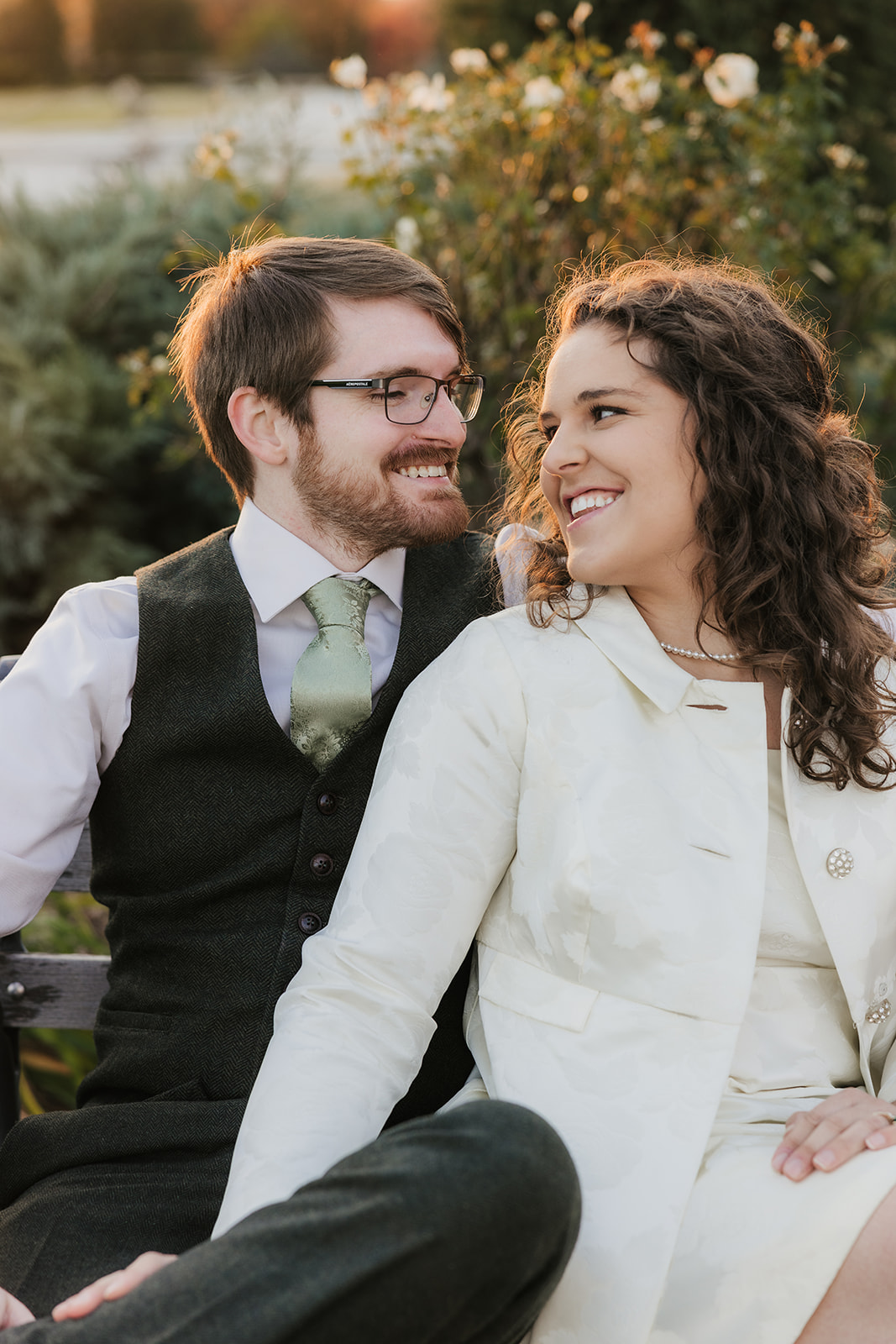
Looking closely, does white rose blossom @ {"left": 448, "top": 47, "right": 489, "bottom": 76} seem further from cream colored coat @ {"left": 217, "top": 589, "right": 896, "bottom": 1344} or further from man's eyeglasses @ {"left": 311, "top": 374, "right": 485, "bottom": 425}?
cream colored coat @ {"left": 217, "top": 589, "right": 896, "bottom": 1344}

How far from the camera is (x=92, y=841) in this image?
2176mm

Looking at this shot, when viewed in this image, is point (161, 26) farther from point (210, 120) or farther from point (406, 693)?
point (406, 693)

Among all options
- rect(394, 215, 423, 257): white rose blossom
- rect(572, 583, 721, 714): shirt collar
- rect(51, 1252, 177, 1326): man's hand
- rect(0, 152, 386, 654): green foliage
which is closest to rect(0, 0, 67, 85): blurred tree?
rect(0, 152, 386, 654): green foliage

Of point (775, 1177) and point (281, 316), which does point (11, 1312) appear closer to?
point (775, 1177)

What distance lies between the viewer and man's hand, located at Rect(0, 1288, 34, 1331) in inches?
64.2

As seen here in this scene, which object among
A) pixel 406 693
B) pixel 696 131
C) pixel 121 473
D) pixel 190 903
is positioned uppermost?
pixel 696 131

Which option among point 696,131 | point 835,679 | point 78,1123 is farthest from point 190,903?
point 696,131

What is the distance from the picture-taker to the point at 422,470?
2.27 metres

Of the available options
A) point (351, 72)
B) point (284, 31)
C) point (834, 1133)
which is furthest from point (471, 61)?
point (284, 31)

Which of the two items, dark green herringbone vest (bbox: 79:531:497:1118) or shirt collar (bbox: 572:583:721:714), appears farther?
dark green herringbone vest (bbox: 79:531:497:1118)

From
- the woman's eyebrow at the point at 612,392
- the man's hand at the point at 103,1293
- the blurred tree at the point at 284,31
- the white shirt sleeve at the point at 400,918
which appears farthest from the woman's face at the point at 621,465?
the blurred tree at the point at 284,31

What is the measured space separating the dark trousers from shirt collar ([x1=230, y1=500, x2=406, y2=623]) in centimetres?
99

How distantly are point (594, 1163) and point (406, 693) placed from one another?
750mm

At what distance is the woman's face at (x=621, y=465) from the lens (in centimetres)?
190
